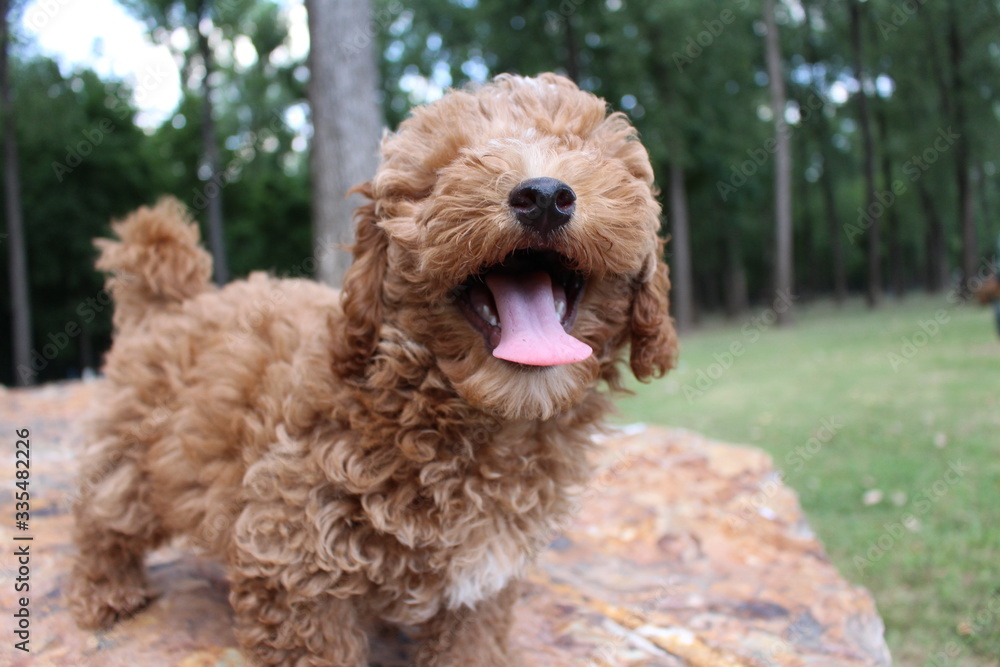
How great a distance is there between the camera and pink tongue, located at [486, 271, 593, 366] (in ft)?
7.13

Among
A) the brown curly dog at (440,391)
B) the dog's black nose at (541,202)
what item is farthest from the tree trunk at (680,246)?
the dog's black nose at (541,202)

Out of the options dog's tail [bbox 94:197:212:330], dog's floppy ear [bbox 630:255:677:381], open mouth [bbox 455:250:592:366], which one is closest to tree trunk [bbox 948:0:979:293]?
dog's floppy ear [bbox 630:255:677:381]

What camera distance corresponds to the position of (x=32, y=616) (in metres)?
2.96

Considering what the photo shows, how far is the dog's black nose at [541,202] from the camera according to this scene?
2.07m

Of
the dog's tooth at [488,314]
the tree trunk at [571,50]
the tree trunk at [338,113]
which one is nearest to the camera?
the dog's tooth at [488,314]

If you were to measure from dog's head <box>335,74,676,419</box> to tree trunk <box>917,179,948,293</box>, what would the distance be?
116ft

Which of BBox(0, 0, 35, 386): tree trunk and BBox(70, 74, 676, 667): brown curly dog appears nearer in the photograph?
BBox(70, 74, 676, 667): brown curly dog

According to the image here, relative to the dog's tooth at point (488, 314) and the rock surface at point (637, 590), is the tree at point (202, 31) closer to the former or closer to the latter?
the rock surface at point (637, 590)

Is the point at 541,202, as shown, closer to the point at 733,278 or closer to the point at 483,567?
the point at 483,567

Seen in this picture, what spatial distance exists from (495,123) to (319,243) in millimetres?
4296

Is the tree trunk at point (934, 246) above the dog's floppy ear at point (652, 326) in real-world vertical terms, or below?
below

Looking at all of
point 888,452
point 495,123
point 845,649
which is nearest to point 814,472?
point 888,452

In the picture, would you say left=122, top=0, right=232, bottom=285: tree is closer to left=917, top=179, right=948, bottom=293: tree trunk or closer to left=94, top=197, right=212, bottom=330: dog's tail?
left=94, top=197, right=212, bottom=330: dog's tail

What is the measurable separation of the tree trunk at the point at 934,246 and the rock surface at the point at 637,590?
33.3 m
